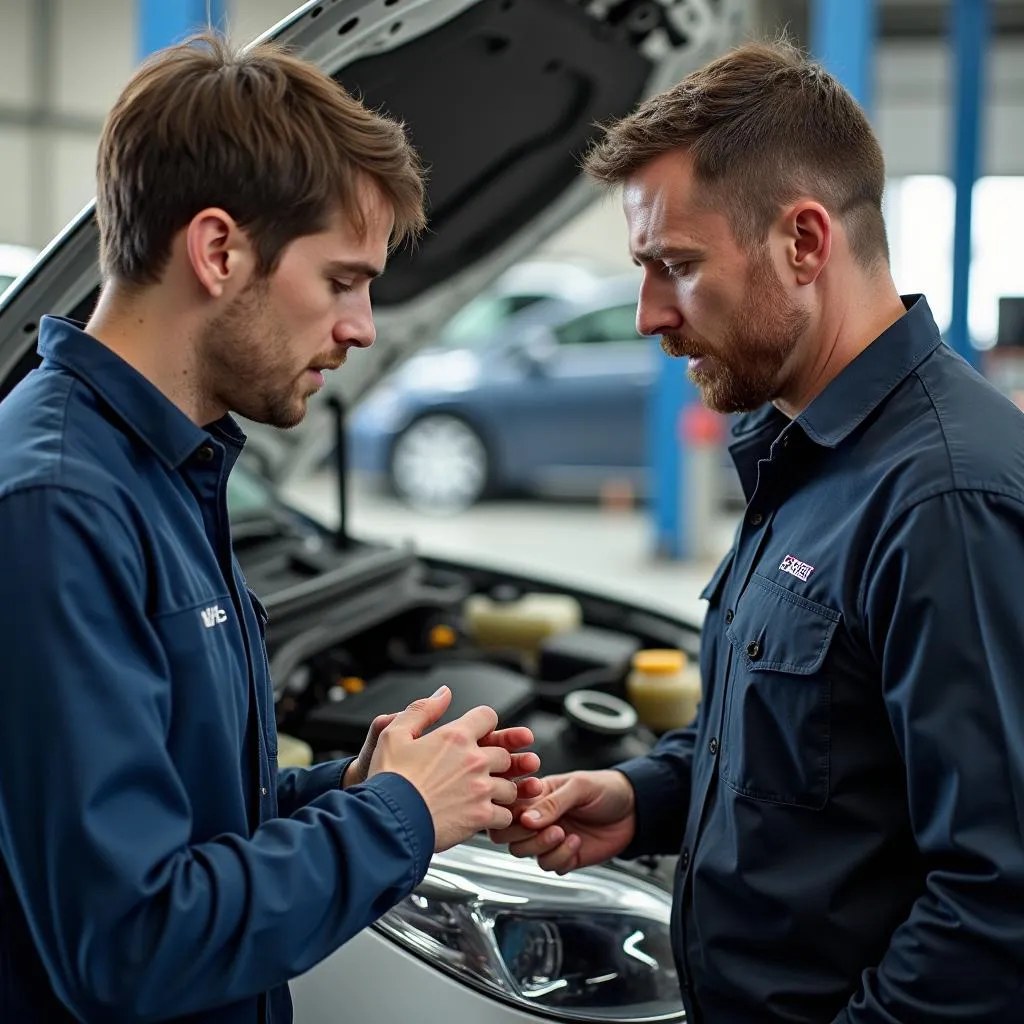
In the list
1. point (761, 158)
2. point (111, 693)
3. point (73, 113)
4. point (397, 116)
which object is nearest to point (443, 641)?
point (397, 116)

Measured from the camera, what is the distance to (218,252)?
900 millimetres

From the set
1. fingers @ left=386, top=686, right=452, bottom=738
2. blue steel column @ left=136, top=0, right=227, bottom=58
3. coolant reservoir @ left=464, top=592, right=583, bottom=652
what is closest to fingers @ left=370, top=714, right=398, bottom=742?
fingers @ left=386, top=686, right=452, bottom=738

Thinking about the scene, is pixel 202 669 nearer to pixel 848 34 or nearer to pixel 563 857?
pixel 563 857

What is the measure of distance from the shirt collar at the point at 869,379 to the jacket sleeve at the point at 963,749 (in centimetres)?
17

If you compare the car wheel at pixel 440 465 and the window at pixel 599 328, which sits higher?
the window at pixel 599 328

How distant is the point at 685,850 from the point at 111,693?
0.68 meters

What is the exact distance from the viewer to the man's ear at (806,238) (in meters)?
1.13

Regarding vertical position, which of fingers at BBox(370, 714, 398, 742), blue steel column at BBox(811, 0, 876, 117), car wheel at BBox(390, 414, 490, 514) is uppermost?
blue steel column at BBox(811, 0, 876, 117)

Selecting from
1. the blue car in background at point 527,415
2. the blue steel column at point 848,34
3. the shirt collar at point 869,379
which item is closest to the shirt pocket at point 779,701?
the shirt collar at point 869,379

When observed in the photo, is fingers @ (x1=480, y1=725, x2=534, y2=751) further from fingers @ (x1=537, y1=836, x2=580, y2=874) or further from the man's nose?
the man's nose

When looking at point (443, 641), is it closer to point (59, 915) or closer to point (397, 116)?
point (397, 116)

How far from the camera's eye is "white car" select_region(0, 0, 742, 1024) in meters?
1.28

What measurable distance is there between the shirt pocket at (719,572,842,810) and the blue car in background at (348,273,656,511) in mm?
5495

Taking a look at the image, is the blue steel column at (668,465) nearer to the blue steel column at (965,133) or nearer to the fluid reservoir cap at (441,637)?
the blue steel column at (965,133)
